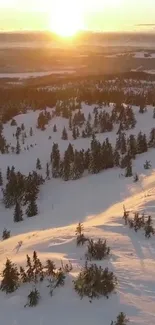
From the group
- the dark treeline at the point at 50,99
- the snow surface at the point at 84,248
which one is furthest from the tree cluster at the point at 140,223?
the dark treeline at the point at 50,99

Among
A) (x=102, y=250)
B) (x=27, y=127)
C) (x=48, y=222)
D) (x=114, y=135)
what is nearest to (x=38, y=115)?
(x=27, y=127)

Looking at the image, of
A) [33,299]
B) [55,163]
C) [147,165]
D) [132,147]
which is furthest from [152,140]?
[33,299]

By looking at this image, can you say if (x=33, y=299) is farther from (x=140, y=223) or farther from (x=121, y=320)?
(x=140, y=223)

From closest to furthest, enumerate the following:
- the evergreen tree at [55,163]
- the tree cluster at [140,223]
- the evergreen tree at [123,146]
A: the tree cluster at [140,223], the evergreen tree at [55,163], the evergreen tree at [123,146]

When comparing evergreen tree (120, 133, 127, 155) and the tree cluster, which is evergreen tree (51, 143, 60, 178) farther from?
the tree cluster

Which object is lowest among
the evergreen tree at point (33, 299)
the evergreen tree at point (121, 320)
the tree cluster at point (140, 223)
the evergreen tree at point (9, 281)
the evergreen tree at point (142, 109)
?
the evergreen tree at point (121, 320)

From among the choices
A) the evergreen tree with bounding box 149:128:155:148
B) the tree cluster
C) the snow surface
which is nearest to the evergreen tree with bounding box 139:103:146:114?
the evergreen tree with bounding box 149:128:155:148

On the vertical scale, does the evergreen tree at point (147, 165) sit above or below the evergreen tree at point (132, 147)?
below

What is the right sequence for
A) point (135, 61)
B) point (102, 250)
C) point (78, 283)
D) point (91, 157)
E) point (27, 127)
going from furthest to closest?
1. point (135, 61)
2. point (27, 127)
3. point (91, 157)
4. point (102, 250)
5. point (78, 283)

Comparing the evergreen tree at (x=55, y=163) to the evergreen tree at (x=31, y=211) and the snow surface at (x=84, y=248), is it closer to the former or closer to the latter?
the snow surface at (x=84, y=248)

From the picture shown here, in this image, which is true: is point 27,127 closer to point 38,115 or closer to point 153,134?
point 38,115
